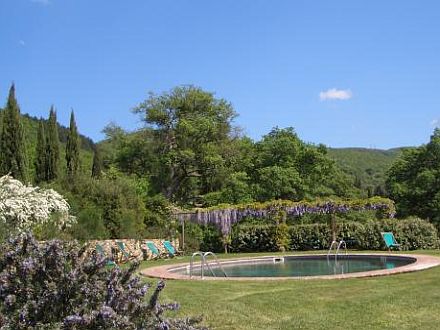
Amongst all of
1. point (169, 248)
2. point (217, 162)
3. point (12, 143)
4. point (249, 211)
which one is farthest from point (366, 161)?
point (12, 143)

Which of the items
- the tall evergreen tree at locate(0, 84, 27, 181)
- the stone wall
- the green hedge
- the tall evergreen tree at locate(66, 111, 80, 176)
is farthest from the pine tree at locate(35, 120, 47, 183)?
the green hedge

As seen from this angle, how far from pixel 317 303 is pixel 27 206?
8196 millimetres

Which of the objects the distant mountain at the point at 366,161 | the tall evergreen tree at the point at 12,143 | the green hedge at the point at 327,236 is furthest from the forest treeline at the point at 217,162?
the distant mountain at the point at 366,161

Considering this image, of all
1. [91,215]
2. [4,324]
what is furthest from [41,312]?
[91,215]

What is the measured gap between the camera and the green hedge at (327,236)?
63.0ft

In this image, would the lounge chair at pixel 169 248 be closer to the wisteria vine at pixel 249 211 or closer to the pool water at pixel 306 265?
the wisteria vine at pixel 249 211

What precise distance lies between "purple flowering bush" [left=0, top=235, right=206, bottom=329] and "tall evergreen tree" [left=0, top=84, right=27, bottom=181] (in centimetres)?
1834

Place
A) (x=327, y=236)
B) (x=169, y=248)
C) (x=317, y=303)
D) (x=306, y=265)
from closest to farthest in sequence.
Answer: (x=317, y=303)
(x=306, y=265)
(x=169, y=248)
(x=327, y=236)

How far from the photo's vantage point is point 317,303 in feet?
24.3

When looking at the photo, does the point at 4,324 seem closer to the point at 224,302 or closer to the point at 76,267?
the point at 76,267

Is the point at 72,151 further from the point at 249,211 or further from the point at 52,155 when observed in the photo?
the point at 249,211

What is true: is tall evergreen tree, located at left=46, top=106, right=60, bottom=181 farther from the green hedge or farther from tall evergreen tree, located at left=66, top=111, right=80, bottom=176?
the green hedge

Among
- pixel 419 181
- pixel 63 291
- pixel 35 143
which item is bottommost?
pixel 63 291

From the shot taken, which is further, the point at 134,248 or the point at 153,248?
the point at 153,248
